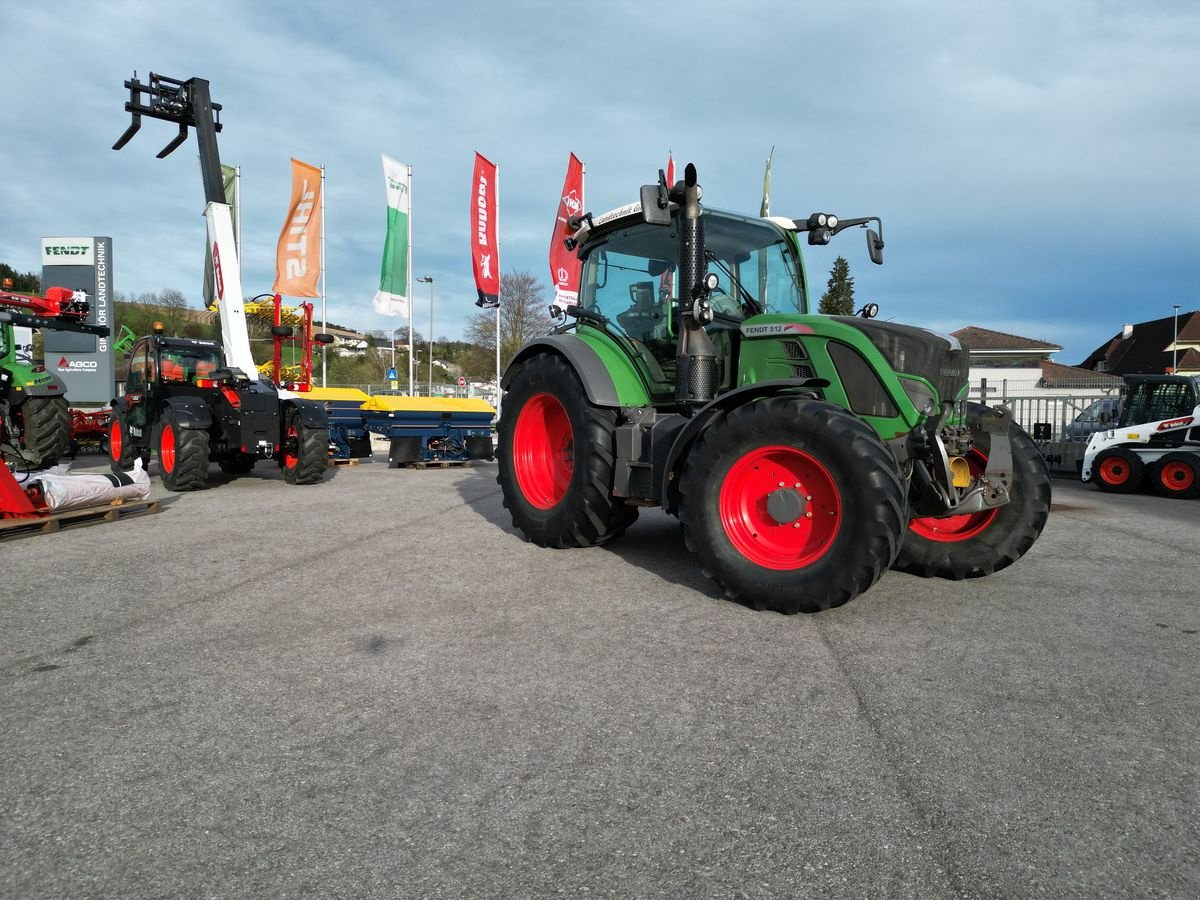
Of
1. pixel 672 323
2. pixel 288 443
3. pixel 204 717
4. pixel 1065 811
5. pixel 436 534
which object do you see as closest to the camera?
pixel 1065 811

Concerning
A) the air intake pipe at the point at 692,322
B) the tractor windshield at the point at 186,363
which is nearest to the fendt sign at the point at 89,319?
the tractor windshield at the point at 186,363

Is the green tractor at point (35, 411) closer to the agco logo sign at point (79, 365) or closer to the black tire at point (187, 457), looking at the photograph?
the black tire at point (187, 457)

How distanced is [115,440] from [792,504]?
10010mm

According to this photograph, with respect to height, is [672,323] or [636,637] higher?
[672,323]

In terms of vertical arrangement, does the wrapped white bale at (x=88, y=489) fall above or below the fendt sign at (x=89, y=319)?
below

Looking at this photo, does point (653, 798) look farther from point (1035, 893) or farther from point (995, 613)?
point (995, 613)

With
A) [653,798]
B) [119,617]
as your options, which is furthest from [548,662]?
[119,617]

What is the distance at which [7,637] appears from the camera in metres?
3.53

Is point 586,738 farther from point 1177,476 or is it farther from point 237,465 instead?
point 1177,476

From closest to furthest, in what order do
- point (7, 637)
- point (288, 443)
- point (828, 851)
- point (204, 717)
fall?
point (828, 851) < point (204, 717) < point (7, 637) < point (288, 443)

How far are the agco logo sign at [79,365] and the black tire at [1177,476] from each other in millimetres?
21034

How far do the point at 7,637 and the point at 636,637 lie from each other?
9.15 ft

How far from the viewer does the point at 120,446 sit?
1055 centimetres

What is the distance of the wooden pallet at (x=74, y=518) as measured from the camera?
5.96 meters
